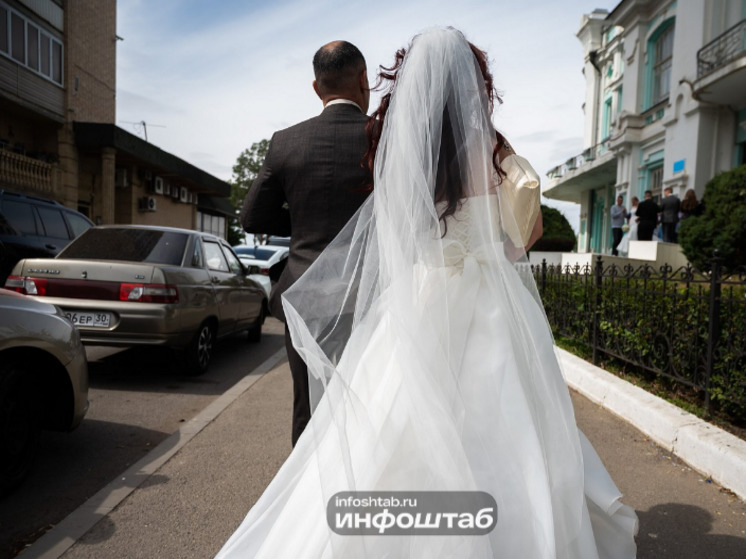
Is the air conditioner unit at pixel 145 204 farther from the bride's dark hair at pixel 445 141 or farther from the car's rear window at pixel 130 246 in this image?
the bride's dark hair at pixel 445 141

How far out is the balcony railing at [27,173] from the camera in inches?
614

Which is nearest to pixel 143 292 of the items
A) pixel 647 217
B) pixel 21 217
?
pixel 21 217

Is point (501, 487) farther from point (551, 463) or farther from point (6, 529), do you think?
point (6, 529)

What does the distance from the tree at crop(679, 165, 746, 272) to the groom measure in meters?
8.66

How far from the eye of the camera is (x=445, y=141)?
6.34ft

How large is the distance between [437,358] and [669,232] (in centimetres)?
1370

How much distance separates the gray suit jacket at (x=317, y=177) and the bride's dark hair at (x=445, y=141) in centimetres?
10

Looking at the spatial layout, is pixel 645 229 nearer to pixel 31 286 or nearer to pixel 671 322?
pixel 671 322

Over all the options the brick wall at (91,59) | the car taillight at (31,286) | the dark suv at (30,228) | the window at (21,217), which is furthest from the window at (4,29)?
the car taillight at (31,286)

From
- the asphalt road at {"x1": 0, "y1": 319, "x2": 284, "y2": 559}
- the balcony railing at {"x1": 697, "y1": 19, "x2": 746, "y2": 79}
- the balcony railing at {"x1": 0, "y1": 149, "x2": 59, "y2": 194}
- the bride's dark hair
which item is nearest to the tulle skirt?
the bride's dark hair

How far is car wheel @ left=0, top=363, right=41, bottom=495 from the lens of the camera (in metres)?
3.09

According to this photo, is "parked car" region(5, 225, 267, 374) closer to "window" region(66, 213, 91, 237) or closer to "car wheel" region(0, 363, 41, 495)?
"car wheel" region(0, 363, 41, 495)
